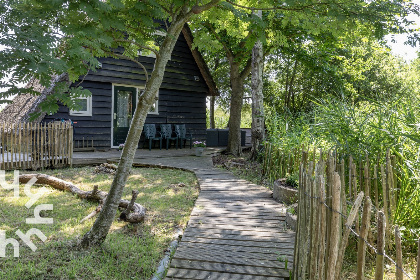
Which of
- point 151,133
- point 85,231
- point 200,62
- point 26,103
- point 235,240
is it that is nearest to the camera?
point 235,240

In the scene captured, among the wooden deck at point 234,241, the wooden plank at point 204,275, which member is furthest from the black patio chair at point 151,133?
the wooden plank at point 204,275

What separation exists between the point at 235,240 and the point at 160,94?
10.9 metres

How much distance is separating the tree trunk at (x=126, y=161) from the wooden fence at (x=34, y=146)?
5401mm

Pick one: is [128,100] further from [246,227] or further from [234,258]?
[234,258]

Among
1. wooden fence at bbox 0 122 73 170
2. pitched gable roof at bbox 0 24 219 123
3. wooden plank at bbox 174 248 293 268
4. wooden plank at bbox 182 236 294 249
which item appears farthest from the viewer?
pitched gable roof at bbox 0 24 219 123

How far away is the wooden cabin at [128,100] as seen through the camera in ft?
39.5

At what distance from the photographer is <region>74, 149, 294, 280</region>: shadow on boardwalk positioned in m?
3.18

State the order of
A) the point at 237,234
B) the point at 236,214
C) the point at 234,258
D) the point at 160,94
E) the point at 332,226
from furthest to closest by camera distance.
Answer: the point at 160,94 < the point at 236,214 < the point at 237,234 < the point at 234,258 < the point at 332,226

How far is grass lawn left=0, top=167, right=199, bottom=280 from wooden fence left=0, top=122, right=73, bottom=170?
1785mm

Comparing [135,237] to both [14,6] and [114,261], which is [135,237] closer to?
[114,261]

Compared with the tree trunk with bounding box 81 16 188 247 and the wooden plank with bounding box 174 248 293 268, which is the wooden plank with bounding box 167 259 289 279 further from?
the tree trunk with bounding box 81 16 188 247

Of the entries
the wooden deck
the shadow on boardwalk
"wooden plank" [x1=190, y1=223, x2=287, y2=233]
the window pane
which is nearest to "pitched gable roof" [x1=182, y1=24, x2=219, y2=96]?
the window pane

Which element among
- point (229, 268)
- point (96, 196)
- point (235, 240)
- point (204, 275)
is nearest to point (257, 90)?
point (96, 196)

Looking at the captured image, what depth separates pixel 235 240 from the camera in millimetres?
3879
